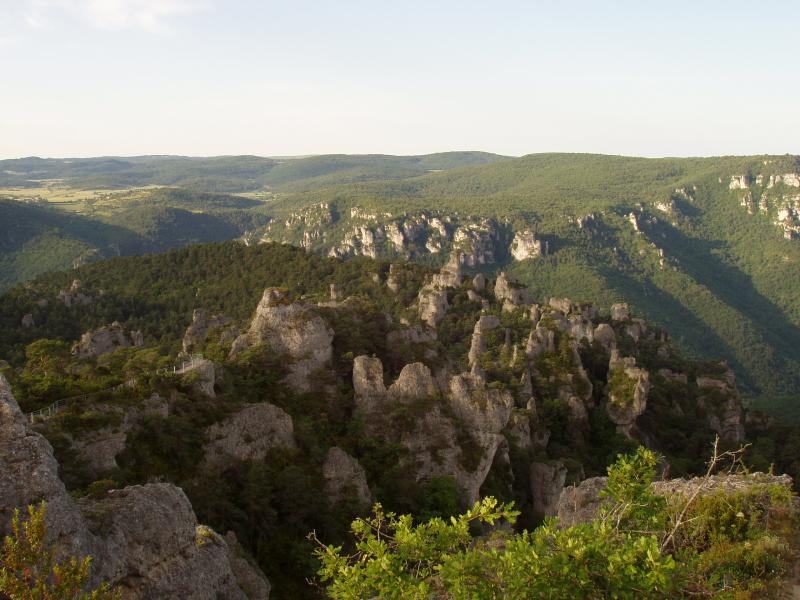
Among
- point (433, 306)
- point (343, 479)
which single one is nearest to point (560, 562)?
point (343, 479)

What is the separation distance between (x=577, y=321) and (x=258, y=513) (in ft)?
193

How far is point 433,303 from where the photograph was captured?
3073 inches

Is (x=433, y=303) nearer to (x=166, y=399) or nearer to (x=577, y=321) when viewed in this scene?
(x=577, y=321)

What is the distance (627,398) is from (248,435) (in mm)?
38928

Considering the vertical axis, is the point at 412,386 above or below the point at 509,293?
above

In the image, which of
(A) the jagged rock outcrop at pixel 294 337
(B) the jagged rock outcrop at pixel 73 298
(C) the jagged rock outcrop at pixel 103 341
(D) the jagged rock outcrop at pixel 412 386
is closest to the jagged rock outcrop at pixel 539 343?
(D) the jagged rock outcrop at pixel 412 386

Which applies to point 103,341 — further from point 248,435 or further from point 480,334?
point 480,334

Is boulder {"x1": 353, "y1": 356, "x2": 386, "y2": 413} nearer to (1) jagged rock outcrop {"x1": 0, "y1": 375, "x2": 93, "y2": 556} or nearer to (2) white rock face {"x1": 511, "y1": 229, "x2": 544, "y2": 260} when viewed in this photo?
(1) jagged rock outcrop {"x1": 0, "y1": 375, "x2": 93, "y2": 556}

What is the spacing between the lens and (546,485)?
128 feet

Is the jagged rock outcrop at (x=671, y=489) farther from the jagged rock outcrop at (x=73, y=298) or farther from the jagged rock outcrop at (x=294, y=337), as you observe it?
the jagged rock outcrop at (x=73, y=298)

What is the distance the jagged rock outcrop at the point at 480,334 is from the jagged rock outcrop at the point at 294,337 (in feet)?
87.0

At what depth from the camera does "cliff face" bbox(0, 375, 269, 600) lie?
45.3 feet

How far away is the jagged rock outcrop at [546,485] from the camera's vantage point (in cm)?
3866

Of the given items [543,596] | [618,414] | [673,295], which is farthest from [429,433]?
[673,295]
